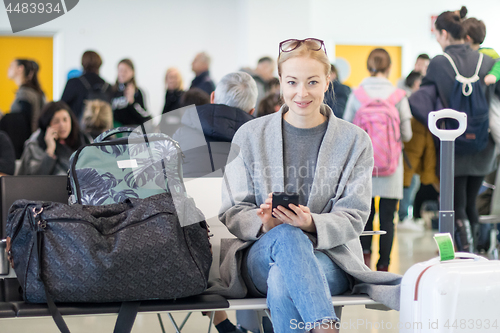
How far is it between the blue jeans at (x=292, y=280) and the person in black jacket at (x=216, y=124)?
0.73m

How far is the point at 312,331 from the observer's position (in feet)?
5.02

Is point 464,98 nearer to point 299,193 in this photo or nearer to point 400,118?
point 400,118

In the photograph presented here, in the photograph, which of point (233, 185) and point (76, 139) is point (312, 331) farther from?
point (76, 139)

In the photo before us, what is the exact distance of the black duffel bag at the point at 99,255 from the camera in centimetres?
158

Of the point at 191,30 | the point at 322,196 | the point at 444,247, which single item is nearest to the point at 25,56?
the point at 191,30

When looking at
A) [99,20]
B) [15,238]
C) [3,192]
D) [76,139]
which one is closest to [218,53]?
[99,20]

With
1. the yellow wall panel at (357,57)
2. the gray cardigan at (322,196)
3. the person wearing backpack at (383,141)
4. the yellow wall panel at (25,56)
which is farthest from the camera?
the yellow wall panel at (357,57)

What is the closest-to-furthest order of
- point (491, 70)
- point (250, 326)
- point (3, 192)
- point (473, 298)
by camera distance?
point (473, 298) → point (3, 192) → point (250, 326) → point (491, 70)

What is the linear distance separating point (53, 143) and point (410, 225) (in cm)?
405

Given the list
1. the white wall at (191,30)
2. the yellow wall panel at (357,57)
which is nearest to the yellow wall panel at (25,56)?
the white wall at (191,30)

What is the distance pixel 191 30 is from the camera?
8.99 m

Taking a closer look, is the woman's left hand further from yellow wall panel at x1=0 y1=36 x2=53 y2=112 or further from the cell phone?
yellow wall panel at x1=0 y1=36 x2=53 y2=112

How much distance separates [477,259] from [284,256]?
0.57 m

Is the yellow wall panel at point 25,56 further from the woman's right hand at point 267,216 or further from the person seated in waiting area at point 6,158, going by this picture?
the woman's right hand at point 267,216
